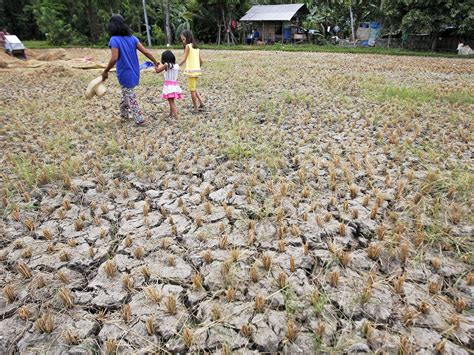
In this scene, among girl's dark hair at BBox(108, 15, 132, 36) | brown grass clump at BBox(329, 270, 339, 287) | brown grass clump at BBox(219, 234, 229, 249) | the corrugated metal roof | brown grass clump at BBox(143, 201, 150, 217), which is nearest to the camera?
brown grass clump at BBox(329, 270, 339, 287)

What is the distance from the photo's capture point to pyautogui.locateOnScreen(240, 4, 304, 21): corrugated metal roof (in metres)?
24.4

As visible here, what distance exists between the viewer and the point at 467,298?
2.00m

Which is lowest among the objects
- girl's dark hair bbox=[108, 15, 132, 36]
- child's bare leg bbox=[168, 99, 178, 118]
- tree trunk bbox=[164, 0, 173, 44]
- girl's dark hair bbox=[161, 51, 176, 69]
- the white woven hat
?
child's bare leg bbox=[168, 99, 178, 118]

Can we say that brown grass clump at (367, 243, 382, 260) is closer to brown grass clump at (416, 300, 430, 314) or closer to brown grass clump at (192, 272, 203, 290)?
brown grass clump at (416, 300, 430, 314)

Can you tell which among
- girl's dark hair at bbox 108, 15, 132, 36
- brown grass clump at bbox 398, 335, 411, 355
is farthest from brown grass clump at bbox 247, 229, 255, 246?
girl's dark hair at bbox 108, 15, 132, 36

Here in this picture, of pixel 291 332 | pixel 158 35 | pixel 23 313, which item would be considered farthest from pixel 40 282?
pixel 158 35

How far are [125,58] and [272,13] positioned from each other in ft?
75.9

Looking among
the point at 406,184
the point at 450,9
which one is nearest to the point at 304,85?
the point at 406,184

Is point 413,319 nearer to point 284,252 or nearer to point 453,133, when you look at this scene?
point 284,252

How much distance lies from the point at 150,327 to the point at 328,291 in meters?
1.06

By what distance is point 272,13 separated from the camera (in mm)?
25094

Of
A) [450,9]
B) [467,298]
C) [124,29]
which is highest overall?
[450,9]

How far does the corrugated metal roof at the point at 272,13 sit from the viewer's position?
2436 centimetres

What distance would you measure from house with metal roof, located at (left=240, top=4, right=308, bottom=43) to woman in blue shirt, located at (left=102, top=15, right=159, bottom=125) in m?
21.7
